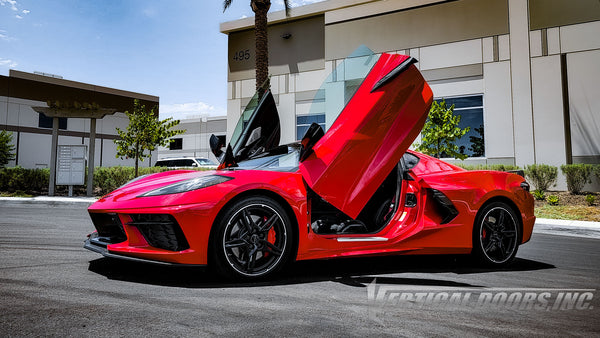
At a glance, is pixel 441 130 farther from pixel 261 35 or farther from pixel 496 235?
pixel 496 235

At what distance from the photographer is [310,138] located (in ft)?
11.9

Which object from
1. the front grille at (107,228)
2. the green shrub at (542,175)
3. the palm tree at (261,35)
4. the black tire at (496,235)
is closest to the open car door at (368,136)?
the black tire at (496,235)

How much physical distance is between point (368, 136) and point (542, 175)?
12.4 m

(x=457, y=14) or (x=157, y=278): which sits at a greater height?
(x=457, y=14)

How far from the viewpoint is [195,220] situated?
3.18 metres

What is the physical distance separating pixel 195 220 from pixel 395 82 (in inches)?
85.7

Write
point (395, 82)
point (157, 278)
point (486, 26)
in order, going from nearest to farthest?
point (157, 278)
point (395, 82)
point (486, 26)

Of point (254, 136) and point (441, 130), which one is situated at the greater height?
point (441, 130)

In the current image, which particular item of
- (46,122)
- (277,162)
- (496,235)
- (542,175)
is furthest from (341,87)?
(46,122)

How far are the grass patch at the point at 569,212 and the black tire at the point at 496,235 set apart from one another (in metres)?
6.75

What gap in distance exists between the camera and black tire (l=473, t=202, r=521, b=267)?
4.43 m

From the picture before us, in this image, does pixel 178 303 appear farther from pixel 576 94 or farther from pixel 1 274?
pixel 576 94

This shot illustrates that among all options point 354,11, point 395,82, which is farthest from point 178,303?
point 354,11

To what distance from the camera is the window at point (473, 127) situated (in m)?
16.5
